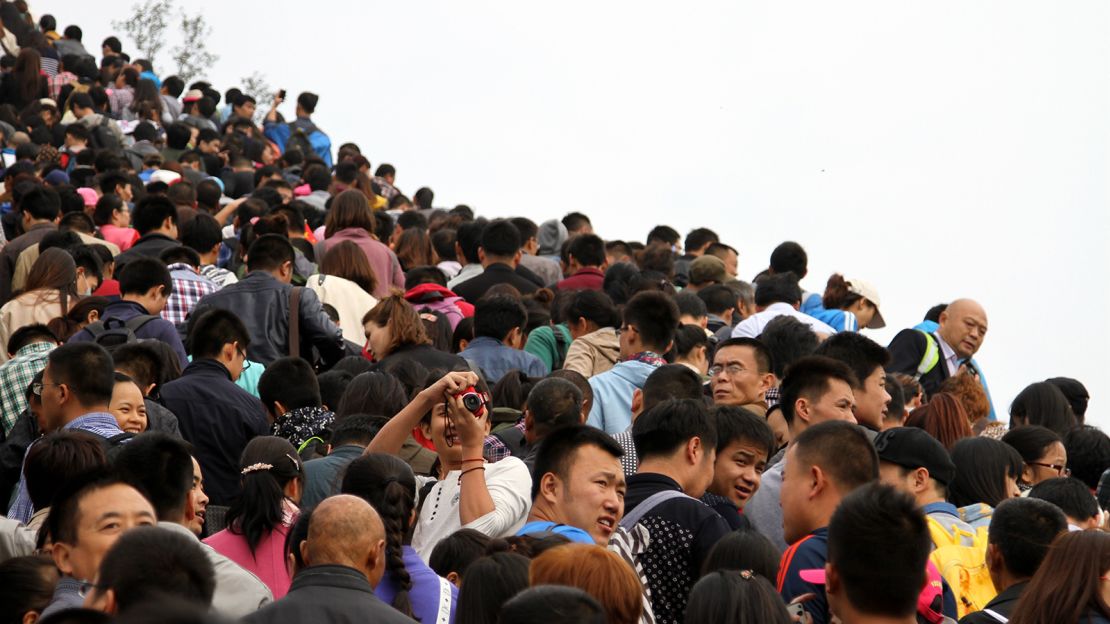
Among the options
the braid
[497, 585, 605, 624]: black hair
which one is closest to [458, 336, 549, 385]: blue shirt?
the braid

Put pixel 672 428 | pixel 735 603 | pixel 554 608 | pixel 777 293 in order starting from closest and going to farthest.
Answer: pixel 554 608
pixel 735 603
pixel 672 428
pixel 777 293

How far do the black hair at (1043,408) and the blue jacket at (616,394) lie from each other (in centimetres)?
268

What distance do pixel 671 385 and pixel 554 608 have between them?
3.76 meters

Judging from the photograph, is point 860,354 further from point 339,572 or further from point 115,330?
point 115,330

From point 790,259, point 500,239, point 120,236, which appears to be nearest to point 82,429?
point 500,239

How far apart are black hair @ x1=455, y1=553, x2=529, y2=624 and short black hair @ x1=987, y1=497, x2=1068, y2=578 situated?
1854mm

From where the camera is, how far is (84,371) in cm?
624

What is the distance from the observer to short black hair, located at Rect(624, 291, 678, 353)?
26.9ft

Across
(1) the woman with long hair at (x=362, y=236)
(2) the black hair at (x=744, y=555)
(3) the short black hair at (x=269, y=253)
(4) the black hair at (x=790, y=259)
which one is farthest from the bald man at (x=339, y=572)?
(4) the black hair at (x=790, y=259)

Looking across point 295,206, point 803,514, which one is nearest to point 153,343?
point 803,514

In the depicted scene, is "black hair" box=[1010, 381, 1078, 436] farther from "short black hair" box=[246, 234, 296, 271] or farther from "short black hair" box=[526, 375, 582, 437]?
"short black hair" box=[246, 234, 296, 271]

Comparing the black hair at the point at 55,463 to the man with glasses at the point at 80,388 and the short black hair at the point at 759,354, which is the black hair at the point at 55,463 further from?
the short black hair at the point at 759,354

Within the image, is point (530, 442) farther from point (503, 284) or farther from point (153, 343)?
point (503, 284)

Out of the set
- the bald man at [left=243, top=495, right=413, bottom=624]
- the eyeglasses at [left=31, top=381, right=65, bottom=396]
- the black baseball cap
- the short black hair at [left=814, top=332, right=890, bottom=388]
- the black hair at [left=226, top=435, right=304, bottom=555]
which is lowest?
the eyeglasses at [left=31, top=381, right=65, bottom=396]
